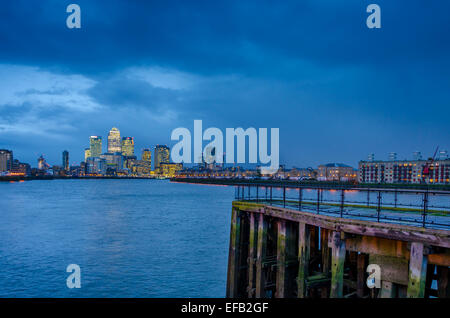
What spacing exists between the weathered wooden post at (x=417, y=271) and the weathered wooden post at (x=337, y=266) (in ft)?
8.32

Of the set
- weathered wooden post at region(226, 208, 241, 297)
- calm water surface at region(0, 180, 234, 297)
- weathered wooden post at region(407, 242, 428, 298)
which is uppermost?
weathered wooden post at region(407, 242, 428, 298)

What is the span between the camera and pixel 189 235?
47.2m

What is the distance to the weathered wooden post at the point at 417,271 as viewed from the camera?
1011 cm

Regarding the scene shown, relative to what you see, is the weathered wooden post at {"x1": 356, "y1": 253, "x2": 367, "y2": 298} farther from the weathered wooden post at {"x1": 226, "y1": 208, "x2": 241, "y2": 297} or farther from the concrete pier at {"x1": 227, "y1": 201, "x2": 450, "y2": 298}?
the weathered wooden post at {"x1": 226, "y1": 208, "x2": 241, "y2": 297}

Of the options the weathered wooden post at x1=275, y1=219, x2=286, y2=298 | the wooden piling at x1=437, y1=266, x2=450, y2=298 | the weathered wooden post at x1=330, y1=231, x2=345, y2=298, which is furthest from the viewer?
the weathered wooden post at x1=275, y1=219, x2=286, y2=298

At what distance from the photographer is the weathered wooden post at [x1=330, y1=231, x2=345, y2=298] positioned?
12.5 m

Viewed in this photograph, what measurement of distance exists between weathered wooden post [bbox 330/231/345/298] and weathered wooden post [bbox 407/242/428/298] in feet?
8.32

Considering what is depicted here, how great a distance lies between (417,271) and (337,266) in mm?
2833

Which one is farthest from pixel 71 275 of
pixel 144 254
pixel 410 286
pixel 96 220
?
pixel 96 220

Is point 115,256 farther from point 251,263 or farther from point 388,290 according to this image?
point 388,290

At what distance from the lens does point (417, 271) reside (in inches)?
405

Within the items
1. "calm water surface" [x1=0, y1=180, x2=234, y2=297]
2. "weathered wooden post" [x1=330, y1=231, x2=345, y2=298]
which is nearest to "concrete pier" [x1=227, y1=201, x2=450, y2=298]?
"weathered wooden post" [x1=330, y1=231, x2=345, y2=298]
